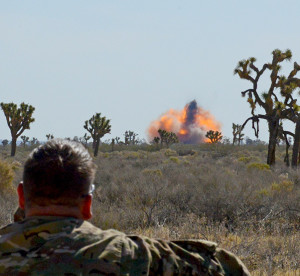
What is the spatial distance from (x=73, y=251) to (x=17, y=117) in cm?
3816

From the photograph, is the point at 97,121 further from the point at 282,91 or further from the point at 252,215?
the point at 252,215

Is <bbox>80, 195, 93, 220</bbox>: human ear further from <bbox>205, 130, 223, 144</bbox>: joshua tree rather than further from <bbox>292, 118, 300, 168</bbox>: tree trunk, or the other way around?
<bbox>205, 130, 223, 144</bbox>: joshua tree

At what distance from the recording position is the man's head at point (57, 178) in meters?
1.94

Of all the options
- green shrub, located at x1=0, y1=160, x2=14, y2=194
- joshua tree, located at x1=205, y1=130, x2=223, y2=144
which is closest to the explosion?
joshua tree, located at x1=205, y1=130, x2=223, y2=144

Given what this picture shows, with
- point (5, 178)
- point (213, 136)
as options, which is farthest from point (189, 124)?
point (5, 178)

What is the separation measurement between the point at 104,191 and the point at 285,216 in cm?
485

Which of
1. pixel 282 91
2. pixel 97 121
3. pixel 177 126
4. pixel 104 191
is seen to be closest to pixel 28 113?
pixel 97 121

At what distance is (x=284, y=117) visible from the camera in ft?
81.3

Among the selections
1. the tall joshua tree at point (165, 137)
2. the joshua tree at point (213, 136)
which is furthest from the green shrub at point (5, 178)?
the joshua tree at point (213, 136)

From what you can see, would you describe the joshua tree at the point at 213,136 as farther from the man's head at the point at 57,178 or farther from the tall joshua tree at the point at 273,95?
the man's head at the point at 57,178

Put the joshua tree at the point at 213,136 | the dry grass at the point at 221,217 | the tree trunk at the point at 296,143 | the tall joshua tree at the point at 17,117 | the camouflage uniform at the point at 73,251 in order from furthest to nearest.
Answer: the joshua tree at the point at 213,136
the tall joshua tree at the point at 17,117
the tree trunk at the point at 296,143
the dry grass at the point at 221,217
the camouflage uniform at the point at 73,251

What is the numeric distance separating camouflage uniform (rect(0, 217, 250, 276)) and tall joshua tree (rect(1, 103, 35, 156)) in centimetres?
3783

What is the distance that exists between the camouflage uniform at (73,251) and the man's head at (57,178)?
7 cm

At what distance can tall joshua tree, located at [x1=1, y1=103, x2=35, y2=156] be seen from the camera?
38750 mm
